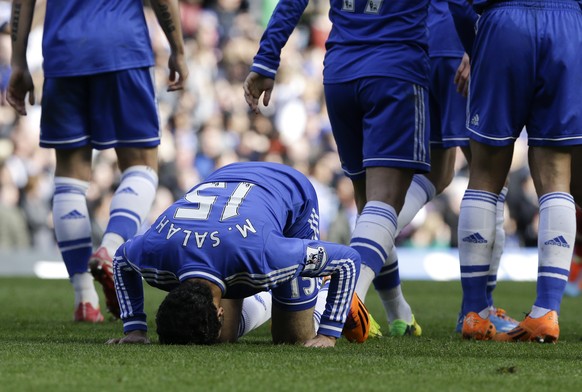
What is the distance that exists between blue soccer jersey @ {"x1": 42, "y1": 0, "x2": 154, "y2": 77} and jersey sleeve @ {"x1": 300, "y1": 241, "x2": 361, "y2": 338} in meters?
2.24

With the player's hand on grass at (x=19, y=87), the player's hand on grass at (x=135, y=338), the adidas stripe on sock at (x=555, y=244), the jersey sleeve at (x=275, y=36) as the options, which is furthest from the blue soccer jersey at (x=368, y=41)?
the player's hand on grass at (x=19, y=87)

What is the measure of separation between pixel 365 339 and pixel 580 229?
4.99 meters

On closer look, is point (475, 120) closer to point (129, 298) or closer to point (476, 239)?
point (476, 239)

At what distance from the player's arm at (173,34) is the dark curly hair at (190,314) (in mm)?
2483

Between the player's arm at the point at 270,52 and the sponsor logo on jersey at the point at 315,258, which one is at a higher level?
the player's arm at the point at 270,52

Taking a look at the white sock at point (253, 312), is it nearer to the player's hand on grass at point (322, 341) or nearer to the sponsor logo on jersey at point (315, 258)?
the player's hand on grass at point (322, 341)

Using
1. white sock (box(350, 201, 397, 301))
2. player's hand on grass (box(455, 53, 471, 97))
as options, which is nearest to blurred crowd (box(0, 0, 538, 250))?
player's hand on grass (box(455, 53, 471, 97))

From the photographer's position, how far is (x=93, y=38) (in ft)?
19.9

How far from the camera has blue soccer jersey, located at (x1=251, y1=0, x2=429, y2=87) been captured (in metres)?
5.14

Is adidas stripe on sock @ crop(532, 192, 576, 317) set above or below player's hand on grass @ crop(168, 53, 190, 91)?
below

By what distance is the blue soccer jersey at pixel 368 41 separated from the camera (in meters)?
5.14

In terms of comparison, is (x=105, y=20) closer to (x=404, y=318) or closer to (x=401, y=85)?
(x=401, y=85)

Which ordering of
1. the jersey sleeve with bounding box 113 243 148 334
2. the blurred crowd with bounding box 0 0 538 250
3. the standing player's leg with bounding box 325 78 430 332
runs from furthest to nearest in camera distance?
the blurred crowd with bounding box 0 0 538 250 < the standing player's leg with bounding box 325 78 430 332 < the jersey sleeve with bounding box 113 243 148 334

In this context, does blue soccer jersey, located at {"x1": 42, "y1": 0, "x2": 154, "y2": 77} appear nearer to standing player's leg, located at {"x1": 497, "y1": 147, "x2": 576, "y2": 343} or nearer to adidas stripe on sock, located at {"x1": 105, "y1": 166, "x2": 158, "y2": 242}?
adidas stripe on sock, located at {"x1": 105, "y1": 166, "x2": 158, "y2": 242}
